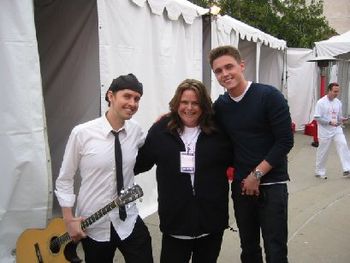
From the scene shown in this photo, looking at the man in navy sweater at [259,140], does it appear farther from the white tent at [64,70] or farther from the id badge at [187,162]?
the white tent at [64,70]

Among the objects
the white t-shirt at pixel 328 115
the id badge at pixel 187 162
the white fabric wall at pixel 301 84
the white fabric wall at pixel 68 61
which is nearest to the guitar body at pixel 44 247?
the id badge at pixel 187 162

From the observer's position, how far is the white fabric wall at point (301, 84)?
46.4ft

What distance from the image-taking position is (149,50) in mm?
5238

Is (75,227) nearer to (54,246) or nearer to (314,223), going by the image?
(54,246)

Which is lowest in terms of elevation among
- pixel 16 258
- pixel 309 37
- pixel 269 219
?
pixel 16 258

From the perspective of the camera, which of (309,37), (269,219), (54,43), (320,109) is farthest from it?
(309,37)

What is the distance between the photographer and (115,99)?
2.63m

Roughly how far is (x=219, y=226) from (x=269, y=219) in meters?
0.38

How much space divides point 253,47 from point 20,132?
8989 millimetres

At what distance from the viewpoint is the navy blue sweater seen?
276cm

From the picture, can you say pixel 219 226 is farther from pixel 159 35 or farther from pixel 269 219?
pixel 159 35

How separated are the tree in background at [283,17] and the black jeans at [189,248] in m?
15.5

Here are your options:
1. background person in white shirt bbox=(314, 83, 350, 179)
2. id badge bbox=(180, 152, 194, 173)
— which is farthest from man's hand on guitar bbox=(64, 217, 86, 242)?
→ background person in white shirt bbox=(314, 83, 350, 179)

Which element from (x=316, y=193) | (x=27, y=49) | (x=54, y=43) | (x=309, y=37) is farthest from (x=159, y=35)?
(x=309, y=37)
